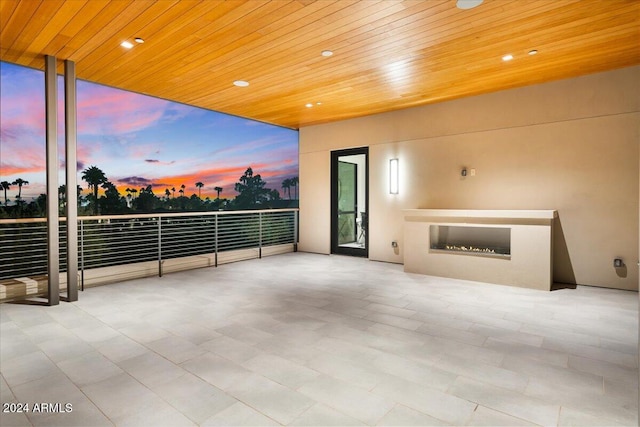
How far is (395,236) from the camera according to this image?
673cm

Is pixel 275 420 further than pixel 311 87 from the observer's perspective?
No

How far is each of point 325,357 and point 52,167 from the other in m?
3.70

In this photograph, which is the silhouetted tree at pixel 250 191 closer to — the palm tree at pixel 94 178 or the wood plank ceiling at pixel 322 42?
the palm tree at pixel 94 178

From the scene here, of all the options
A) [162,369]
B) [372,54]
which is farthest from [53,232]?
[372,54]

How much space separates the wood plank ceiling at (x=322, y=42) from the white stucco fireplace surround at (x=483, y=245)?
6.33 feet

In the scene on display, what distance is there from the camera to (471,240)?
5.52 metres

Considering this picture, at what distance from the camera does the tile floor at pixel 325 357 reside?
200 centimetres

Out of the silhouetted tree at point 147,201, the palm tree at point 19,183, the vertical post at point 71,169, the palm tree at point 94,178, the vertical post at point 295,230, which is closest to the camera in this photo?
the vertical post at point 71,169

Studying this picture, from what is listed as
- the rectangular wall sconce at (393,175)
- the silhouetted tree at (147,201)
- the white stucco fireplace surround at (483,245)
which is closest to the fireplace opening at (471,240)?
the white stucco fireplace surround at (483,245)

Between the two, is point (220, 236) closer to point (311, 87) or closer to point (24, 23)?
point (311, 87)

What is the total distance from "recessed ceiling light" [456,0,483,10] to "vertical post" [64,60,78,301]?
165 inches

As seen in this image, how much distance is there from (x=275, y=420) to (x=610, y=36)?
456 cm

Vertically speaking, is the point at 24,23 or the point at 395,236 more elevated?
the point at 24,23

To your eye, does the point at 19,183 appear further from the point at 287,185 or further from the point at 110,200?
the point at 287,185
